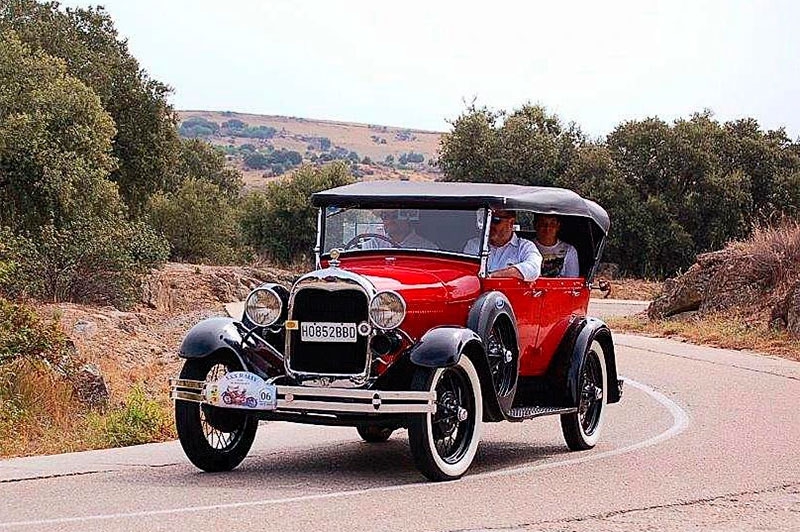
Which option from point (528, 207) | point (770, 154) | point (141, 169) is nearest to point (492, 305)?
point (528, 207)

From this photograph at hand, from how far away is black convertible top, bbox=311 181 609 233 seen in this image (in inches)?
423

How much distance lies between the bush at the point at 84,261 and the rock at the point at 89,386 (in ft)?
44.7

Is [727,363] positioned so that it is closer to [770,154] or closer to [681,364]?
[681,364]

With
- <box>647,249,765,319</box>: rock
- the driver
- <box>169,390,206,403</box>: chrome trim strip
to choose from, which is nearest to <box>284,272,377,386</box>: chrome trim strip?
<box>169,390,206,403</box>: chrome trim strip

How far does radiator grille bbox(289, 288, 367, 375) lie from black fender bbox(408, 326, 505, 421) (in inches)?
17.2

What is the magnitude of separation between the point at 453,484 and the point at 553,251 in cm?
339

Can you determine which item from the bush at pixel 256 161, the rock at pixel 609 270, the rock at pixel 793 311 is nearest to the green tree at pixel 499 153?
the rock at pixel 609 270

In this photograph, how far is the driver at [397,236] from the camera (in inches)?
425

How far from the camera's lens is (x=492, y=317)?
9.98 meters

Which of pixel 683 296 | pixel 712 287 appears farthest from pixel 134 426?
pixel 683 296

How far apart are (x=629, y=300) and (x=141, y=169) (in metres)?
17.1

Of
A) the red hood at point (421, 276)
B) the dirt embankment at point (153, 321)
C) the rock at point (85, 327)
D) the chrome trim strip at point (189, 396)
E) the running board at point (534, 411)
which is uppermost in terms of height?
the red hood at point (421, 276)

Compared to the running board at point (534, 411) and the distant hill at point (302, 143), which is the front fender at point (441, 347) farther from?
the distant hill at point (302, 143)

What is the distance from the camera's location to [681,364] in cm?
1988
